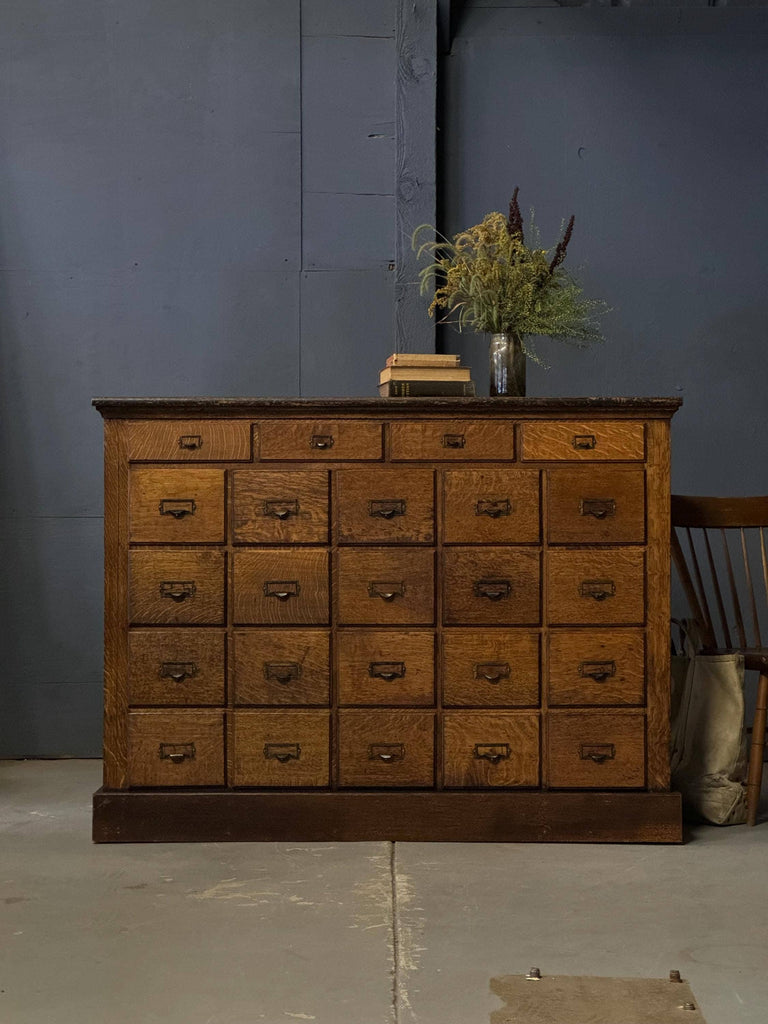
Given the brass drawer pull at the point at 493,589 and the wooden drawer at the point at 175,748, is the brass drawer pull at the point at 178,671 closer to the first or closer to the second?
the wooden drawer at the point at 175,748

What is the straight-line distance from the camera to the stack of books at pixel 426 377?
310cm

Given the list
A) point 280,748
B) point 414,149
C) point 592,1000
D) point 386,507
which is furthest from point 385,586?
point 414,149

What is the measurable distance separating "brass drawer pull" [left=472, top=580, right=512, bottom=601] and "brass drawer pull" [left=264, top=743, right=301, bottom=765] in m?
0.64

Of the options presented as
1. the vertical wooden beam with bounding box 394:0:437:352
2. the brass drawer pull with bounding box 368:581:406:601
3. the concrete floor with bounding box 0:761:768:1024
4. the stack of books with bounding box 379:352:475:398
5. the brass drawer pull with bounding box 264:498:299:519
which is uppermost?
the vertical wooden beam with bounding box 394:0:437:352

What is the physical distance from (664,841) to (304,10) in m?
3.00

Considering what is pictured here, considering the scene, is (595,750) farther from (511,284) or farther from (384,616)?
(511,284)

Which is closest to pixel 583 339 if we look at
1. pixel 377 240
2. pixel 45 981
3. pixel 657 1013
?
pixel 377 240

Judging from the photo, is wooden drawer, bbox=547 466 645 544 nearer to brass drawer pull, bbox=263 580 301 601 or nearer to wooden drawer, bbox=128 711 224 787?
brass drawer pull, bbox=263 580 301 601

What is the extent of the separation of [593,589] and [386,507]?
0.60 m

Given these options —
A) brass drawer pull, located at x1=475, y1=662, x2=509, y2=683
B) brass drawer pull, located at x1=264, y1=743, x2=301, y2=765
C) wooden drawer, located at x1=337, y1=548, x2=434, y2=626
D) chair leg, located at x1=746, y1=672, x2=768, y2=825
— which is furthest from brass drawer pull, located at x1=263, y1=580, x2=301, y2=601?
chair leg, located at x1=746, y1=672, x2=768, y2=825

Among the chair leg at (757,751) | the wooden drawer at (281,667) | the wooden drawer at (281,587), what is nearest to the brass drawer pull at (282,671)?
the wooden drawer at (281,667)

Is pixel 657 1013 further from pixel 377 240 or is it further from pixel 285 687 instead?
pixel 377 240

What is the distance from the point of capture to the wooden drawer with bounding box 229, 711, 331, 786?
2947 millimetres

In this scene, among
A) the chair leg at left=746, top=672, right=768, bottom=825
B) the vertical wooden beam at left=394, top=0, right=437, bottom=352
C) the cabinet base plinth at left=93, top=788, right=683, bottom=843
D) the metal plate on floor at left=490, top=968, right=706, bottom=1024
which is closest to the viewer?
the metal plate on floor at left=490, top=968, right=706, bottom=1024
